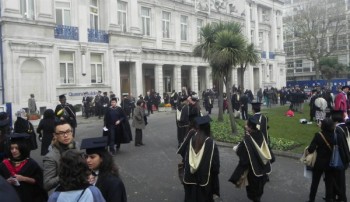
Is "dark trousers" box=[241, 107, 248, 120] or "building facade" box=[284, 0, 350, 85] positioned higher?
"building facade" box=[284, 0, 350, 85]

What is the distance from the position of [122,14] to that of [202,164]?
2695cm

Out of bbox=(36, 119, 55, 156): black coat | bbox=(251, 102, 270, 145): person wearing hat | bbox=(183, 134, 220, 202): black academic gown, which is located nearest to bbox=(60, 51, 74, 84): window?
bbox=(36, 119, 55, 156): black coat

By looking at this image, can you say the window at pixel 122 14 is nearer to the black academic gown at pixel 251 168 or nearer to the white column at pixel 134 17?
the white column at pixel 134 17

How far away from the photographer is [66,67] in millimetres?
26422

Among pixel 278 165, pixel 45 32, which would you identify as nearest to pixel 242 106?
pixel 278 165

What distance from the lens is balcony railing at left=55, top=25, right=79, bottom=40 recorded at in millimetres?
25520

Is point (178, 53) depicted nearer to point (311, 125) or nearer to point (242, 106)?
point (242, 106)

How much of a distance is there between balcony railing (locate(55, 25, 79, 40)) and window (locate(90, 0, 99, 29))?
6.50 feet

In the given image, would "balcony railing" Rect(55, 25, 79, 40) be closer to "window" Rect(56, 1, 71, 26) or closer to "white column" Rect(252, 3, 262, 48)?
"window" Rect(56, 1, 71, 26)

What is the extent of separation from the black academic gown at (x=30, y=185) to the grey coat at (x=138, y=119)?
28.7 ft

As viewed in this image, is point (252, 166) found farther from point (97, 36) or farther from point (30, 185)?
point (97, 36)

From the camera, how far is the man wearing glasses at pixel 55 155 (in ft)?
13.0

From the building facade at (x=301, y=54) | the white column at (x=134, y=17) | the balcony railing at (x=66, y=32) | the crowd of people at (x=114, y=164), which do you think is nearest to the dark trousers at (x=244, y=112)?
the crowd of people at (x=114, y=164)

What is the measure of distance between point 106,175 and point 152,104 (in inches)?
967
